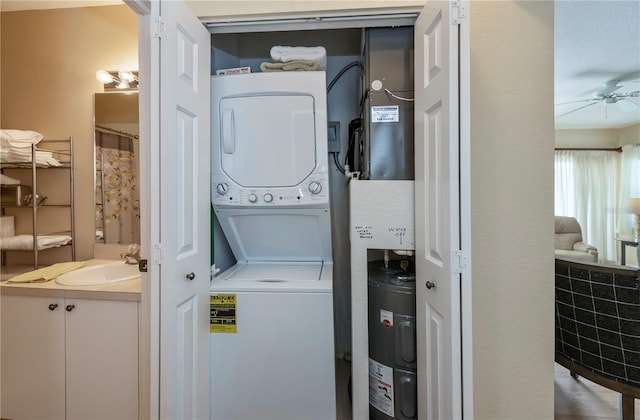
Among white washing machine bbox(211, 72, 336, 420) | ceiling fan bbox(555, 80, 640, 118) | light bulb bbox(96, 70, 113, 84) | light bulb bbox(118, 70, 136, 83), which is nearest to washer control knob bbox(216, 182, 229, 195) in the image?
white washing machine bbox(211, 72, 336, 420)

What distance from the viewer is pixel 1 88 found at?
199cm

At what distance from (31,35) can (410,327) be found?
10.2ft

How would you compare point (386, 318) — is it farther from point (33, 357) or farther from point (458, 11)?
point (33, 357)

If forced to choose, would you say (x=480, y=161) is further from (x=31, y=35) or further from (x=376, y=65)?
(x=31, y=35)

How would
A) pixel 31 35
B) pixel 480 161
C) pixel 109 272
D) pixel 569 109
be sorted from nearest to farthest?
pixel 480 161 → pixel 109 272 → pixel 31 35 → pixel 569 109

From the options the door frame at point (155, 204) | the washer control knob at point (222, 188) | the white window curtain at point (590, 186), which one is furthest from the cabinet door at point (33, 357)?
the white window curtain at point (590, 186)

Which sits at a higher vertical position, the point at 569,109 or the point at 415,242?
the point at 569,109

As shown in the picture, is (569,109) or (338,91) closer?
(338,91)

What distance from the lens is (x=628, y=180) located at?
479 cm

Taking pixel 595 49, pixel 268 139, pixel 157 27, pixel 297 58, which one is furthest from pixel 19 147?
pixel 595 49

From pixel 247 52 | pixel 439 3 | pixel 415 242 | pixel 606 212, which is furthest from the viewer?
pixel 606 212

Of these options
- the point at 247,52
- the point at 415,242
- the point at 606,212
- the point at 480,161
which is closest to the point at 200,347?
the point at 415,242

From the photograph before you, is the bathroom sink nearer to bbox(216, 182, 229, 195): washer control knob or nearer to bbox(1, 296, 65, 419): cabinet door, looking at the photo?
bbox(1, 296, 65, 419): cabinet door

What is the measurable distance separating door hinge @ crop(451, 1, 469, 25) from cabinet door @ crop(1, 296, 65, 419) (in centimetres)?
219
